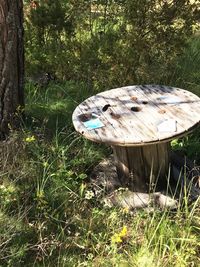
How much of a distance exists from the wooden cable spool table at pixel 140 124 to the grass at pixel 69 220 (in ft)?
1.19

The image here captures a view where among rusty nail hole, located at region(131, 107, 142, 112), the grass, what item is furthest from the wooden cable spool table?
the grass

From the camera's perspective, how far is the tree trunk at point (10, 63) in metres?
3.83

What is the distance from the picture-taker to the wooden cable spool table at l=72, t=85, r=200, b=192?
3.25 meters

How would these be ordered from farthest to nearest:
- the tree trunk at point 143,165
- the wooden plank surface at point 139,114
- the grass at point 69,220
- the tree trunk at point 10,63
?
the tree trunk at point 10,63 < the tree trunk at point 143,165 < the wooden plank surface at point 139,114 < the grass at point 69,220

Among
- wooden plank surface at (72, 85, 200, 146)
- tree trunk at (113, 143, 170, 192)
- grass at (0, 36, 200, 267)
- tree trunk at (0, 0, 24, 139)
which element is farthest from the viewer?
tree trunk at (0, 0, 24, 139)

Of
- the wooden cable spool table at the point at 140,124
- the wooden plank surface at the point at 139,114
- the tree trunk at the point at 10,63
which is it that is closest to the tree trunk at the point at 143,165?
the wooden cable spool table at the point at 140,124

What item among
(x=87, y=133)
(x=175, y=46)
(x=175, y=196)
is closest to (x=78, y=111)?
(x=87, y=133)

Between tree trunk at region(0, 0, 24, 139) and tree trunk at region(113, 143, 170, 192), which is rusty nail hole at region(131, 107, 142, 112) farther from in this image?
tree trunk at region(0, 0, 24, 139)

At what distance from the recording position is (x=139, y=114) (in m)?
3.60

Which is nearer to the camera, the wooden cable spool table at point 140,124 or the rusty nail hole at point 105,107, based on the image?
the wooden cable spool table at point 140,124

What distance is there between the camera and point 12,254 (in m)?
2.90

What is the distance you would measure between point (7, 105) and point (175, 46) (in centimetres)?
197

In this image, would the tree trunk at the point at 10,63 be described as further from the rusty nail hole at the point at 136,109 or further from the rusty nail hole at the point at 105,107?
the rusty nail hole at the point at 136,109

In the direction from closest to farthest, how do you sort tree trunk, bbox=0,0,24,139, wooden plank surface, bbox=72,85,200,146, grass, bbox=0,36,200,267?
grass, bbox=0,36,200,267 < wooden plank surface, bbox=72,85,200,146 < tree trunk, bbox=0,0,24,139
